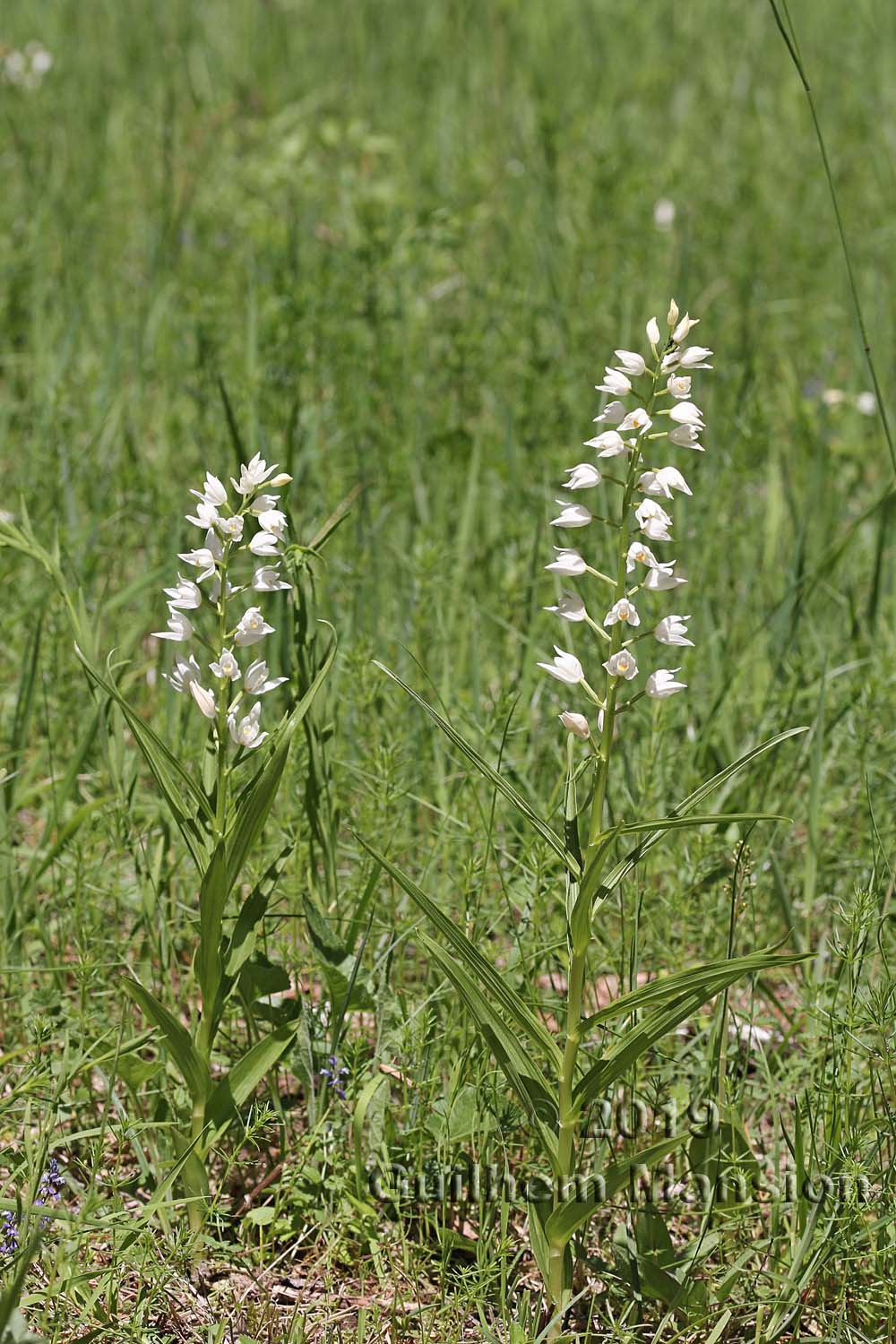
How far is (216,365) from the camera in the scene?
360 centimetres

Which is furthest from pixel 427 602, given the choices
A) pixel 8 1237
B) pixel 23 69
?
pixel 23 69

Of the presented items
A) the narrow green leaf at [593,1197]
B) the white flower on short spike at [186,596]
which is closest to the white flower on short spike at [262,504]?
the white flower on short spike at [186,596]

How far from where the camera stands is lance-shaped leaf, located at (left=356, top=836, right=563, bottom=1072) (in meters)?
1.54

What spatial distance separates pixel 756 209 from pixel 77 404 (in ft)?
9.47

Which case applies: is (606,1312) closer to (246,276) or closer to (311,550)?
(311,550)

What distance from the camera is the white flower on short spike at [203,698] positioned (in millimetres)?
1670

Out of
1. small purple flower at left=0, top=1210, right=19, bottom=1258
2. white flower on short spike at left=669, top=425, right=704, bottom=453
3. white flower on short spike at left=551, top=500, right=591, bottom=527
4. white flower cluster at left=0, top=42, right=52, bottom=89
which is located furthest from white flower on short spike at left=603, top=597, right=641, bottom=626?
white flower cluster at left=0, top=42, right=52, bottom=89

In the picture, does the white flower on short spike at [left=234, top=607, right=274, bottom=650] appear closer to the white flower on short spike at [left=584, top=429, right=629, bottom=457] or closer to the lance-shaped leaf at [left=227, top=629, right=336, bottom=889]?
the lance-shaped leaf at [left=227, top=629, right=336, bottom=889]

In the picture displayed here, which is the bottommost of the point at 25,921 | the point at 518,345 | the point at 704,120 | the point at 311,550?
the point at 25,921

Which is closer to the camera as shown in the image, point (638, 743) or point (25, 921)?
point (25, 921)

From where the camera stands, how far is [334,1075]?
6.31 feet

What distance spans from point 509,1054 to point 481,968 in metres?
0.13

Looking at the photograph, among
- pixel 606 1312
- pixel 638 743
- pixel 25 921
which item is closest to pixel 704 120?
pixel 638 743

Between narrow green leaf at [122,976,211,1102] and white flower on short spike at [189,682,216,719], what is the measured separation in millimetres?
352
